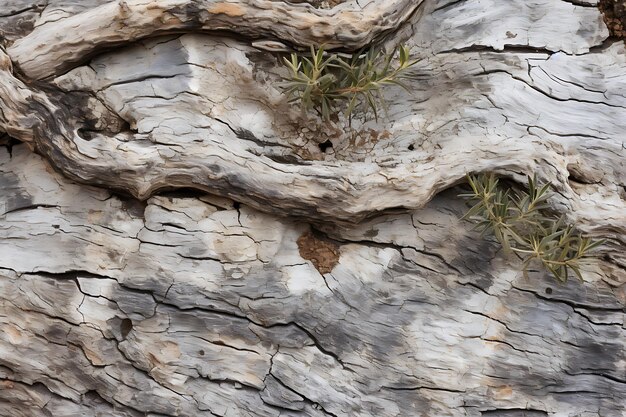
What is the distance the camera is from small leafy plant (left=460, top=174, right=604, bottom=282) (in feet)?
9.27

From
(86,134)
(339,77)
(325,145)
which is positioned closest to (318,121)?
(325,145)

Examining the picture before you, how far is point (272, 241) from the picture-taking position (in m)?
3.03

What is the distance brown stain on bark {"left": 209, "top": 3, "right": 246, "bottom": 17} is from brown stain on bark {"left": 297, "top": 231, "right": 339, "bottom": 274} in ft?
3.81

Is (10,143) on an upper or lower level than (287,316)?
upper

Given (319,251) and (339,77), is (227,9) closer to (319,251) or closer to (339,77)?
(339,77)

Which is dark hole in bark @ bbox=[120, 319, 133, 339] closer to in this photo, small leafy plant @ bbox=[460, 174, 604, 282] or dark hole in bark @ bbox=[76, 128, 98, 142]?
dark hole in bark @ bbox=[76, 128, 98, 142]

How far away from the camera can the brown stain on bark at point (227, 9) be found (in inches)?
114

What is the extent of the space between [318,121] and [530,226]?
1209mm

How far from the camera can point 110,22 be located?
115 inches

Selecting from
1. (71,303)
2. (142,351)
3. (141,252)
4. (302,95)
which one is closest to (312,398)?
(142,351)

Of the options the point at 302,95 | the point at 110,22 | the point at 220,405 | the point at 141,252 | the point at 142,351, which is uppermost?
the point at 110,22

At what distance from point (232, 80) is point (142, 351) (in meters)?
1.47

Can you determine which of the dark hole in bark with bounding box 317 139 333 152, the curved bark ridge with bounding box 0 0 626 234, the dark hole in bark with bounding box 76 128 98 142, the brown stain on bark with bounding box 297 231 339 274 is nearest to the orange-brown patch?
the curved bark ridge with bounding box 0 0 626 234

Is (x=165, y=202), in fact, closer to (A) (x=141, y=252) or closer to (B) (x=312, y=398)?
(A) (x=141, y=252)
